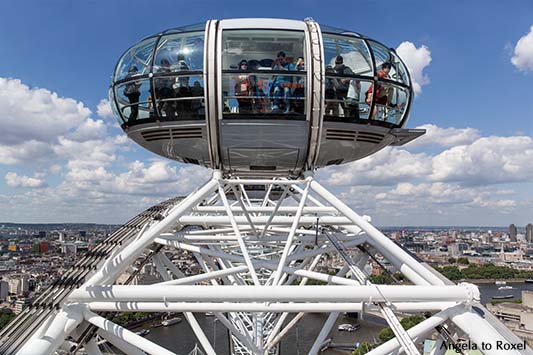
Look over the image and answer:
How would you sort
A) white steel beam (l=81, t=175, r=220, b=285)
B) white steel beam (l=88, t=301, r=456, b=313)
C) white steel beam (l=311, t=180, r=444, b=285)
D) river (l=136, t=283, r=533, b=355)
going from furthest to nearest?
river (l=136, t=283, r=533, b=355) → white steel beam (l=311, t=180, r=444, b=285) → white steel beam (l=81, t=175, r=220, b=285) → white steel beam (l=88, t=301, r=456, b=313)

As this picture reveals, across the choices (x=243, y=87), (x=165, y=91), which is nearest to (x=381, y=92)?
(x=243, y=87)

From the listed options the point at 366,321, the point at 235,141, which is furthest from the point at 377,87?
the point at 366,321

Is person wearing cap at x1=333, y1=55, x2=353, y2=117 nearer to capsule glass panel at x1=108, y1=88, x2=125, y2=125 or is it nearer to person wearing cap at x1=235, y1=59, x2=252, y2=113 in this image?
person wearing cap at x1=235, y1=59, x2=252, y2=113

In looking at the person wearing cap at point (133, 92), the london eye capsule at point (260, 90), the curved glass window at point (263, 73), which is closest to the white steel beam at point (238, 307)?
the london eye capsule at point (260, 90)

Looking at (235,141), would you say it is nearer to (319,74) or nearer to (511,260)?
(319,74)

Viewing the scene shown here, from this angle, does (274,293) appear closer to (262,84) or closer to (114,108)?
(262,84)

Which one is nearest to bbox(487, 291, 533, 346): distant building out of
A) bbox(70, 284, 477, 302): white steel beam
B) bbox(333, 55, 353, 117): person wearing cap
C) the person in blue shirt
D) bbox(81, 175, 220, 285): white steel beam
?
bbox(70, 284, 477, 302): white steel beam
